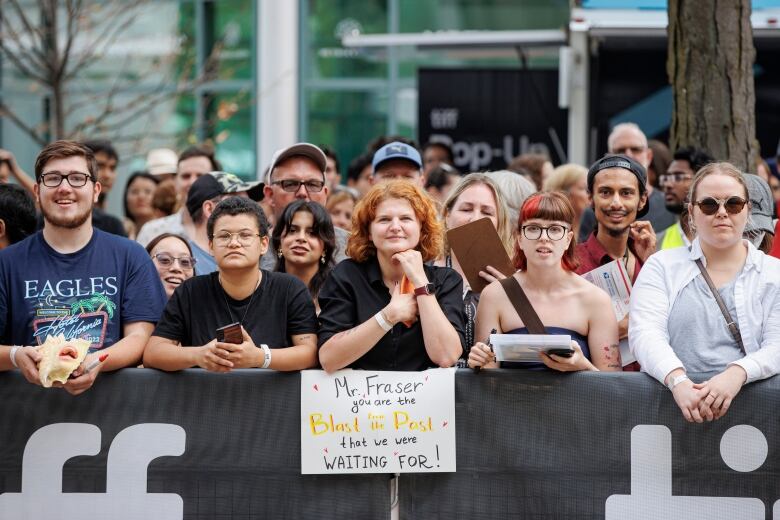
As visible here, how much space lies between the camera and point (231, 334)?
496 cm

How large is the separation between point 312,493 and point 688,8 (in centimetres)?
412

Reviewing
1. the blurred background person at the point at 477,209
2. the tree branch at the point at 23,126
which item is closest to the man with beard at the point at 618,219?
the blurred background person at the point at 477,209

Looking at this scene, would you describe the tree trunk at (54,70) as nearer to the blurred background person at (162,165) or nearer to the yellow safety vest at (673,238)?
the blurred background person at (162,165)

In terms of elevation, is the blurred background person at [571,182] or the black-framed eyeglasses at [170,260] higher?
the blurred background person at [571,182]

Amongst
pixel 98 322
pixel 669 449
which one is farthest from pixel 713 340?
pixel 98 322

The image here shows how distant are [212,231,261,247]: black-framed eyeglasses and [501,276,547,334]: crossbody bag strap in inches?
45.9

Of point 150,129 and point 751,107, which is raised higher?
point 150,129

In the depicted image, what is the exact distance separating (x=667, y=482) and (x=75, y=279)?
109 inches

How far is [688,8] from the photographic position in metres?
7.49

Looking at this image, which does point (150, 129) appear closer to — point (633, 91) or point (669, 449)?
point (633, 91)

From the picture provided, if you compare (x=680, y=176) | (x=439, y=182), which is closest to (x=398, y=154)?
(x=439, y=182)

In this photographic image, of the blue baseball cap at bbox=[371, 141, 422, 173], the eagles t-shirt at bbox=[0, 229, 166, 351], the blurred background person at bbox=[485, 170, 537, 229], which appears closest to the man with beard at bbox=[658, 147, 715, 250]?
the blurred background person at bbox=[485, 170, 537, 229]

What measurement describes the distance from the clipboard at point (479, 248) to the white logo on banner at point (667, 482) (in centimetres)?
119

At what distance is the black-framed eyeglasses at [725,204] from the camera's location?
203 inches
